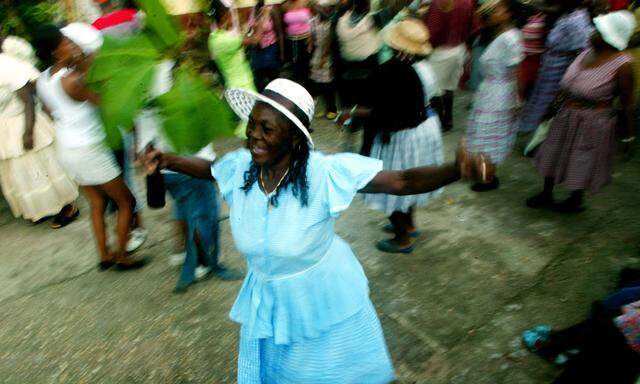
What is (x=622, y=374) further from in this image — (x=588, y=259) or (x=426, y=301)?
(x=588, y=259)

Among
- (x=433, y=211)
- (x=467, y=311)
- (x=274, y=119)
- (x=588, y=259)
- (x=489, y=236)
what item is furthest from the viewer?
(x=433, y=211)

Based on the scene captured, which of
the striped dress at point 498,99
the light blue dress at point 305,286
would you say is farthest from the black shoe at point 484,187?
the light blue dress at point 305,286

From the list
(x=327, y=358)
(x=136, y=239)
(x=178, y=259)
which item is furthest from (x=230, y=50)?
(x=327, y=358)

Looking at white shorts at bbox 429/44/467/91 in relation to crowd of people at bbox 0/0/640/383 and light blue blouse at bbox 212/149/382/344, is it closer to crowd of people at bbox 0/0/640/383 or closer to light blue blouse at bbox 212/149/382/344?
crowd of people at bbox 0/0/640/383

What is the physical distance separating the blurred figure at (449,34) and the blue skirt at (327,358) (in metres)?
4.33

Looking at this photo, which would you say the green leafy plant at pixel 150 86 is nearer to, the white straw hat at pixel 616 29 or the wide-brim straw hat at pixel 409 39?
the wide-brim straw hat at pixel 409 39

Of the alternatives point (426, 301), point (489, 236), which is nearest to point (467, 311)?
point (426, 301)

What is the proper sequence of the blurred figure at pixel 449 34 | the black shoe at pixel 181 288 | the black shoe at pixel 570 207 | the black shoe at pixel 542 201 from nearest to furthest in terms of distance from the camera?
the black shoe at pixel 181 288 → the black shoe at pixel 570 207 → the black shoe at pixel 542 201 → the blurred figure at pixel 449 34

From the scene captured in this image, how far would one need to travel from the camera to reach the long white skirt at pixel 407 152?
3.63m

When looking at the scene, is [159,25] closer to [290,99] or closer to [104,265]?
[290,99]

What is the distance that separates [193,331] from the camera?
3.27 m

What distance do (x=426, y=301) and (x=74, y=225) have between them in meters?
3.64

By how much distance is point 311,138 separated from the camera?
114 inches

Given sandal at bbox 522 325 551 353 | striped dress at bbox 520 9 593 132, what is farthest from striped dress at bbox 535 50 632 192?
sandal at bbox 522 325 551 353
